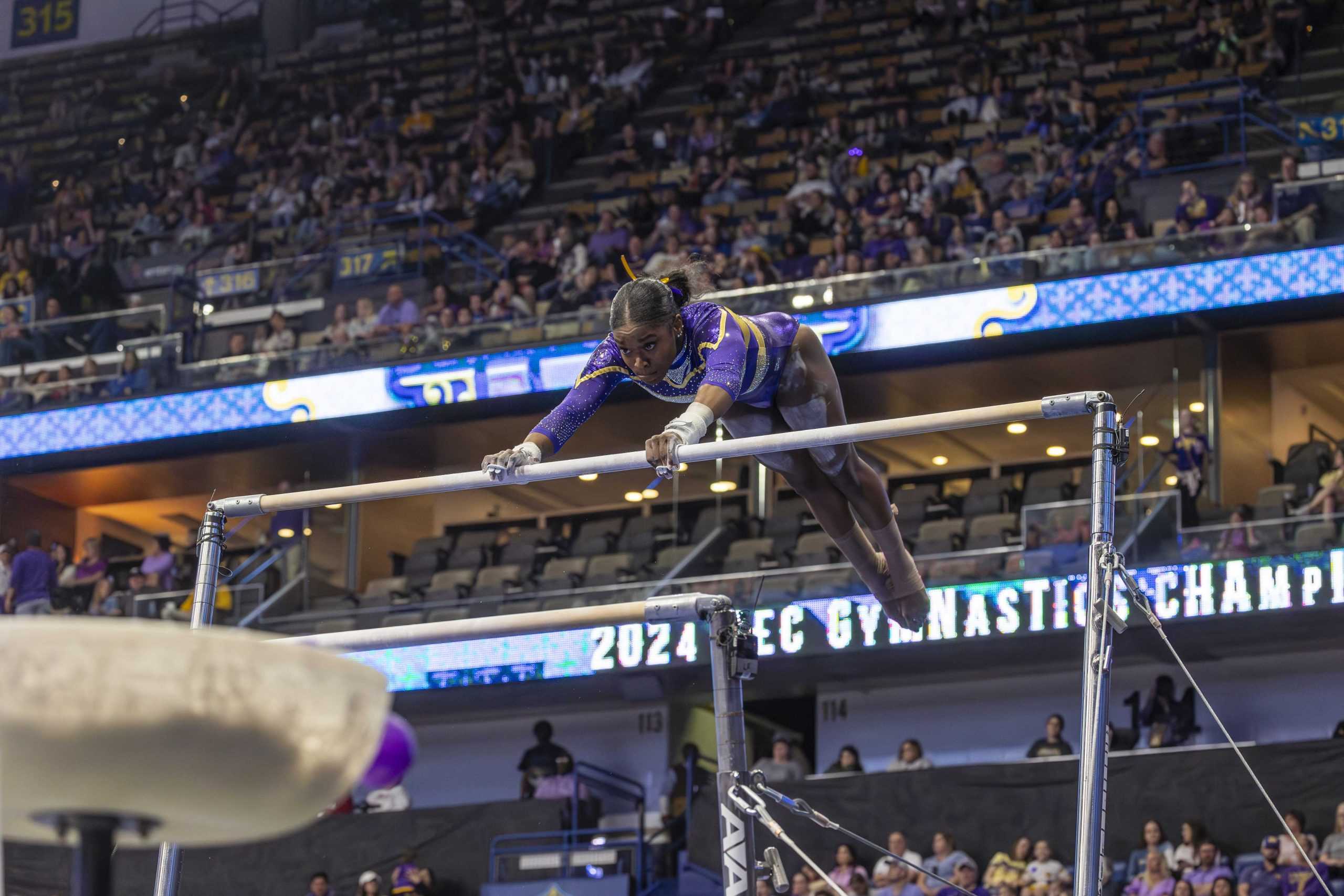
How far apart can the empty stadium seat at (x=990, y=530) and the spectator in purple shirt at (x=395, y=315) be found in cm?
541

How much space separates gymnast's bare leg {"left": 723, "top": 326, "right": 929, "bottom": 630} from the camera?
18.6ft

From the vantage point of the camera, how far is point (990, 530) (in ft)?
45.2

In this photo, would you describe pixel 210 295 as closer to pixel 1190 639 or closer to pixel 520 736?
pixel 520 736

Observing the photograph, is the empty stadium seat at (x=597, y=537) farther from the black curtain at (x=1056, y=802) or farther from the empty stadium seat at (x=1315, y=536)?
the empty stadium seat at (x=1315, y=536)

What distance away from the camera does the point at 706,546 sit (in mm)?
14469

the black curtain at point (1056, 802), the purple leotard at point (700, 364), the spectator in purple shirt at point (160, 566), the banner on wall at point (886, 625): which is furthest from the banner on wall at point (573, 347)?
the purple leotard at point (700, 364)

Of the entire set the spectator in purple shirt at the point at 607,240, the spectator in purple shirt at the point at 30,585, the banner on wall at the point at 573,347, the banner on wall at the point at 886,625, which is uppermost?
the spectator in purple shirt at the point at 607,240

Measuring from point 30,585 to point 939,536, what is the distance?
7617 millimetres

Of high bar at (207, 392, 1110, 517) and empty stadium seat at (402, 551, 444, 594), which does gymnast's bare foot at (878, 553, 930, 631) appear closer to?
high bar at (207, 392, 1110, 517)

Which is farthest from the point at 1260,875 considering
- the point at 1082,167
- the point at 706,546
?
the point at 1082,167

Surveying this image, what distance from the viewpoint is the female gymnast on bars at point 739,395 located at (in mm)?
5270

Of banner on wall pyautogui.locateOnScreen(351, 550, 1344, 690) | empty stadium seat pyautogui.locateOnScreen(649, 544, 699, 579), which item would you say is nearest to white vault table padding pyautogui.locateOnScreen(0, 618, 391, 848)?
banner on wall pyautogui.locateOnScreen(351, 550, 1344, 690)

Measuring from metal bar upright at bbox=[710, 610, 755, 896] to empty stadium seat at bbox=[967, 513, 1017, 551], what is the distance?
8.63m

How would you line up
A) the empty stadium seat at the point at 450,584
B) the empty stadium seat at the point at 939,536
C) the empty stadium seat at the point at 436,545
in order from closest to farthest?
the empty stadium seat at the point at 939,536
the empty stadium seat at the point at 450,584
the empty stadium seat at the point at 436,545
